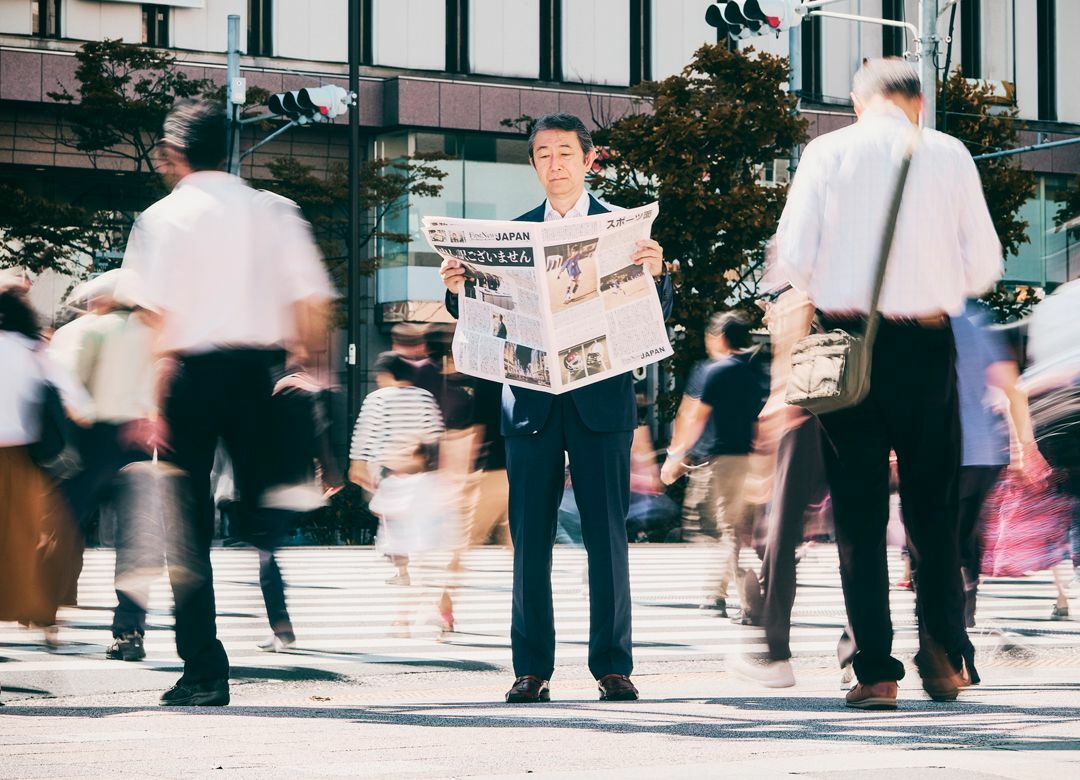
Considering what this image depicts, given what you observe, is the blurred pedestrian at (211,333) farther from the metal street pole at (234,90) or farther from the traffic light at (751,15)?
the metal street pole at (234,90)

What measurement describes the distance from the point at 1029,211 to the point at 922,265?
33.9 metres

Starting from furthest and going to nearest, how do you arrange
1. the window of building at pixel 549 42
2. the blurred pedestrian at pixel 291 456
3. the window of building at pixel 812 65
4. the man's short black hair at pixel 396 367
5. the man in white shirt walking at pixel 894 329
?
the window of building at pixel 812 65, the window of building at pixel 549 42, the man's short black hair at pixel 396 367, the blurred pedestrian at pixel 291 456, the man in white shirt walking at pixel 894 329

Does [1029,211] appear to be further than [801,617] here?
Yes

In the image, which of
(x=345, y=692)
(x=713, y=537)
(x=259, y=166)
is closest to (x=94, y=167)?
(x=259, y=166)

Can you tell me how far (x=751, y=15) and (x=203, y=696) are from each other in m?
13.6

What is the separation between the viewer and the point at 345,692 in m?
6.22

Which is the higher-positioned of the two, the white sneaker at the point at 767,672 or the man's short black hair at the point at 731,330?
the man's short black hair at the point at 731,330

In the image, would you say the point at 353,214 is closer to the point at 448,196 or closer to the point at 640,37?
the point at 448,196

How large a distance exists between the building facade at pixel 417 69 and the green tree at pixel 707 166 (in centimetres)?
474

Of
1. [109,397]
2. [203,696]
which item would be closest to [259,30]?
[109,397]

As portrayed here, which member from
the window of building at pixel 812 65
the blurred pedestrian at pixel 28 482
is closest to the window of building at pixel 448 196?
the window of building at pixel 812 65

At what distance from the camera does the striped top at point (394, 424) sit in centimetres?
965

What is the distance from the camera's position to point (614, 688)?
5328mm

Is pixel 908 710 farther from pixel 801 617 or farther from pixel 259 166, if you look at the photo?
pixel 259 166
